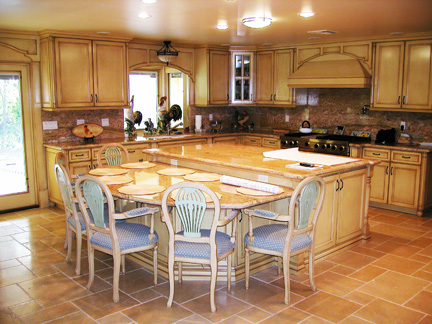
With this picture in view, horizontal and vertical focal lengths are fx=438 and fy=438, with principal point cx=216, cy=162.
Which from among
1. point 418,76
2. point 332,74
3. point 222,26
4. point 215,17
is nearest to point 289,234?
point 215,17

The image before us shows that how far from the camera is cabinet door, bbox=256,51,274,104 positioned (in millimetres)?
7475

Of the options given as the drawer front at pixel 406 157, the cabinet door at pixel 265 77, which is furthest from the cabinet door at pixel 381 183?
the cabinet door at pixel 265 77

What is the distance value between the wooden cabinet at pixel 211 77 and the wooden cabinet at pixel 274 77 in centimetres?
58

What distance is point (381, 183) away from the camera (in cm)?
601

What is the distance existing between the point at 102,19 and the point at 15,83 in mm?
1893

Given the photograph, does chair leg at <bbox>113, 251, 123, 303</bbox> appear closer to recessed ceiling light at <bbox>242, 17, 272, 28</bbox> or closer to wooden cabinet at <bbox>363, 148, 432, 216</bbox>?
recessed ceiling light at <bbox>242, 17, 272, 28</bbox>

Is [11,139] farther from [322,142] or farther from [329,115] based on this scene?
[329,115]

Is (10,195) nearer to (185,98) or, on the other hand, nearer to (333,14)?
(185,98)

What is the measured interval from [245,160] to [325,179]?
2.60 feet

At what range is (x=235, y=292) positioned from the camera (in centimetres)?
351

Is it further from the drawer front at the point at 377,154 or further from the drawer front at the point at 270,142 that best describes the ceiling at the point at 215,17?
the drawer front at the point at 270,142

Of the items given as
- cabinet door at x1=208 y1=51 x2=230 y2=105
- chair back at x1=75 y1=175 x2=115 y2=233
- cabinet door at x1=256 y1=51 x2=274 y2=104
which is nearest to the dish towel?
chair back at x1=75 y1=175 x2=115 y2=233

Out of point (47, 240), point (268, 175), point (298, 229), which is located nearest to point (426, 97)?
point (268, 175)

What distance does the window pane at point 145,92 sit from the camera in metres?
7.58
